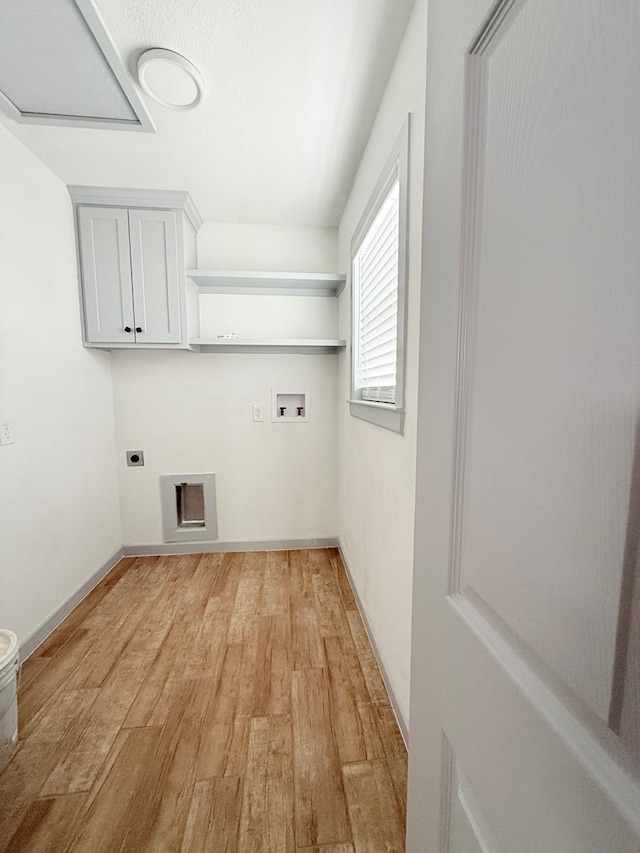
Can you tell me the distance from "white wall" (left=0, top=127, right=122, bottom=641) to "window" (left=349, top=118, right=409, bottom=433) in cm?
165

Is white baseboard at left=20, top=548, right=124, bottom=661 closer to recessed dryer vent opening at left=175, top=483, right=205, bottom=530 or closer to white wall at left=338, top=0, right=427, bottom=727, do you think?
recessed dryer vent opening at left=175, top=483, right=205, bottom=530

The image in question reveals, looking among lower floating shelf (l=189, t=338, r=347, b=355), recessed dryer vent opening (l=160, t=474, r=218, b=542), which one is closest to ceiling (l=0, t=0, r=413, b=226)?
lower floating shelf (l=189, t=338, r=347, b=355)

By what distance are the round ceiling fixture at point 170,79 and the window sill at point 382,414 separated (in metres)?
1.42

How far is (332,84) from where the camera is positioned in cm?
132

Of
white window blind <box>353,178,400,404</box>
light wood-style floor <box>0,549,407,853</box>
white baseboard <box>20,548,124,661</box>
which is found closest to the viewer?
light wood-style floor <box>0,549,407,853</box>

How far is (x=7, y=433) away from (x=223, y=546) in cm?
160

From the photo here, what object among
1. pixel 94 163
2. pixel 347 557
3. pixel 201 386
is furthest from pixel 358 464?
pixel 94 163

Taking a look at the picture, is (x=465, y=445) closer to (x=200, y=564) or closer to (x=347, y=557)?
(x=347, y=557)

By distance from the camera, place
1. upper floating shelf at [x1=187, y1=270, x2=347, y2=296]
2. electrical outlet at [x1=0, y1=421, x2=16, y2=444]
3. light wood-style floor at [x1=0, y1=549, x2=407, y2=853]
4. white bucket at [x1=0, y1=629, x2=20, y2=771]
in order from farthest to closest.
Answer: upper floating shelf at [x1=187, y1=270, x2=347, y2=296] < electrical outlet at [x1=0, y1=421, x2=16, y2=444] < white bucket at [x1=0, y1=629, x2=20, y2=771] < light wood-style floor at [x1=0, y1=549, x2=407, y2=853]

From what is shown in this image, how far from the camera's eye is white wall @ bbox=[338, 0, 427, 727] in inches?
41.7

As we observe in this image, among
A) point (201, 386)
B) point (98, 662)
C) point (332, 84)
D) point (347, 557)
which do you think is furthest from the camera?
point (201, 386)

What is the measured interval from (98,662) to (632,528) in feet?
7.07

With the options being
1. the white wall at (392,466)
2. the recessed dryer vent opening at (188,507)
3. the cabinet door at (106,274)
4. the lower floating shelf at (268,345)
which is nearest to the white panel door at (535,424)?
the white wall at (392,466)

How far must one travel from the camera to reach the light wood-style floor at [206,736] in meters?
1.01
